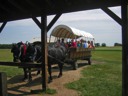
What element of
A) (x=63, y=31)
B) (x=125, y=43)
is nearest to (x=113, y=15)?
(x=125, y=43)

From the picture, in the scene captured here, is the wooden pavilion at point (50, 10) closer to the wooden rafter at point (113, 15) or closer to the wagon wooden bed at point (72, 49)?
the wooden rafter at point (113, 15)

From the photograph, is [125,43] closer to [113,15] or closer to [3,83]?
[113,15]

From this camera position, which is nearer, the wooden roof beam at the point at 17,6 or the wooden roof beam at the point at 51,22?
the wooden roof beam at the point at 17,6

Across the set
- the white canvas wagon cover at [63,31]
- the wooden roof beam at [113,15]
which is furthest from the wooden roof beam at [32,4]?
the white canvas wagon cover at [63,31]

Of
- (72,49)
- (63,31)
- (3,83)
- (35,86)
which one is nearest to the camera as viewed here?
(3,83)

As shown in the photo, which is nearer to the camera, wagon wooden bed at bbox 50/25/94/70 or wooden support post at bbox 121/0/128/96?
wooden support post at bbox 121/0/128/96

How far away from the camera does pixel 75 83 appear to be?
1178cm

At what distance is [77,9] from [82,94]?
3260 millimetres

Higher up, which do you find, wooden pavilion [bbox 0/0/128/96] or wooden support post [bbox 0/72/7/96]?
wooden pavilion [bbox 0/0/128/96]

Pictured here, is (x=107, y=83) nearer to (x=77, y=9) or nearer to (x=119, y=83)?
(x=119, y=83)

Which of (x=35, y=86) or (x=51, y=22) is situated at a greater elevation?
(x=51, y=22)

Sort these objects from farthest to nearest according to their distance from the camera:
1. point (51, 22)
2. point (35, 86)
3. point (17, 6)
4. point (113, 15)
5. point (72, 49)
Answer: point (72, 49), point (35, 86), point (51, 22), point (17, 6), point (113, 15)

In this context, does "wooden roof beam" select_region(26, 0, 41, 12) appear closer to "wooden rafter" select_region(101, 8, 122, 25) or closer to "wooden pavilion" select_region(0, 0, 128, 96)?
"wooden pavilion" select_region(0, 0, 128, 96)

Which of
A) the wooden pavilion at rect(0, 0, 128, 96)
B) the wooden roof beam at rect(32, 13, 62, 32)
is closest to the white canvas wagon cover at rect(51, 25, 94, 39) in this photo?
the wooden pavilion at rect(0, 0, 128, 96)
